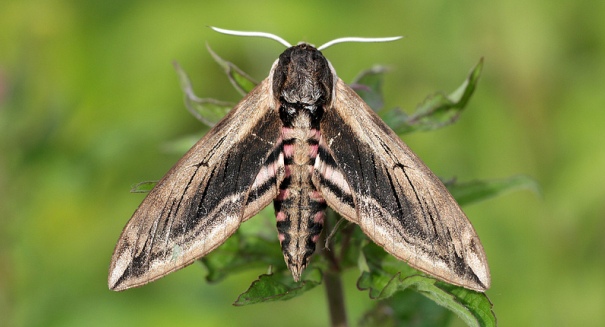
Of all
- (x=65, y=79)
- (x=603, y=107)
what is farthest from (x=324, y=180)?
(x=65, y=79)

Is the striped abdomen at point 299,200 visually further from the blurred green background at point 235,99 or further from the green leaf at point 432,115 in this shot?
the blurred green background at point 235,99

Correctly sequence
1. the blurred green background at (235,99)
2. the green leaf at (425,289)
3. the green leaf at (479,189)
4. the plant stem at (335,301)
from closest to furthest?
1. the green leaf at (425,289)
2. the plant stem at (335,301)
3. the green leaf at (479,189)
4. the blurred green background at (235,99)

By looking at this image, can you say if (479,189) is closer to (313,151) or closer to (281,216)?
(313,151)

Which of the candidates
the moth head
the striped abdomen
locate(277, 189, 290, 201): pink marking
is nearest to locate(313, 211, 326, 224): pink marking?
the striped abdomen

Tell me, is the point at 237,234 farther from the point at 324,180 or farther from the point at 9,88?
the point at 9,88

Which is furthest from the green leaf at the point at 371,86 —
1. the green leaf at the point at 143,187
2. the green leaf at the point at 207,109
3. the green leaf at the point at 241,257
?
the green leaf at the point at 143,187

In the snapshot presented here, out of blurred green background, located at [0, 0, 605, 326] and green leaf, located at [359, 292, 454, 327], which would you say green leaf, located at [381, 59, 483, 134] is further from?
blurred green background, located at [0, 0, 605, 326]

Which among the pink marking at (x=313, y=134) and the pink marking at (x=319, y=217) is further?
the pink marking at (x=313, y=134)
